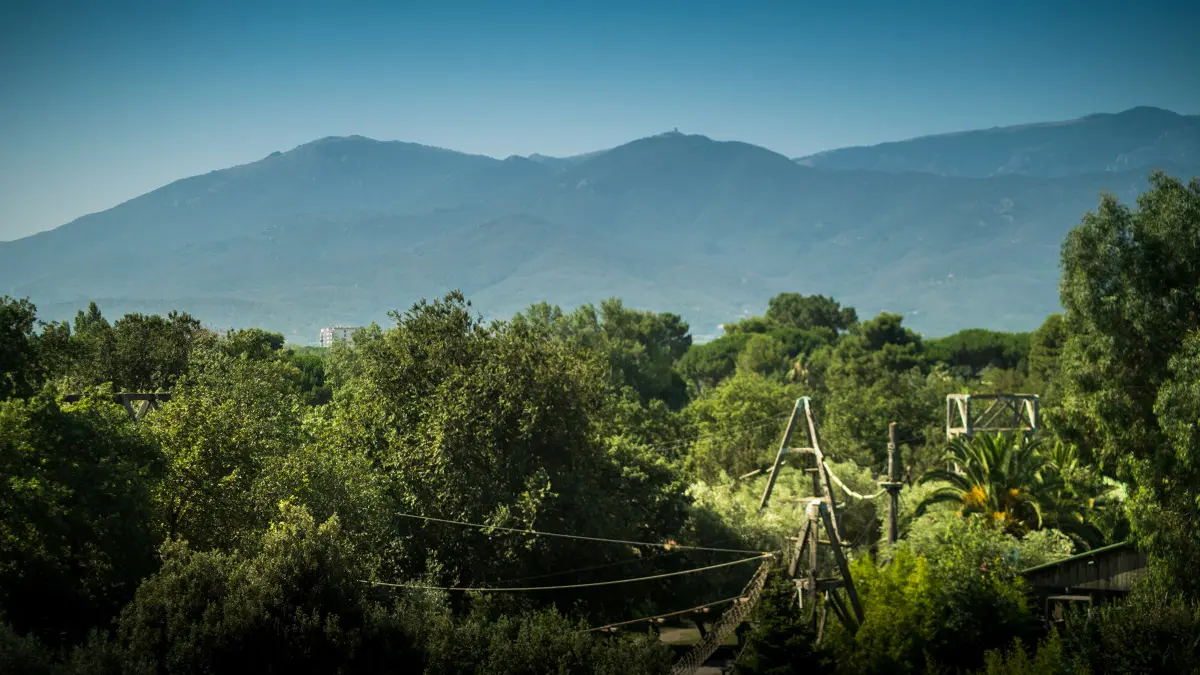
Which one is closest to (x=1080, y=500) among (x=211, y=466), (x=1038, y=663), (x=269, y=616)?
(x=1038, y=663)

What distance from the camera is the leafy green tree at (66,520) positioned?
1110 inches

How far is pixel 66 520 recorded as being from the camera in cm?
2952

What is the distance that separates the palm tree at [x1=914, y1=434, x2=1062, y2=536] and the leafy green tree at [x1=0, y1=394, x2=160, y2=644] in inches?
1187

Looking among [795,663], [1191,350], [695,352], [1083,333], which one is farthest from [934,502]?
[695,352]

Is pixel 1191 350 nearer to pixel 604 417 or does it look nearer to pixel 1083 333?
pixel 1083 333

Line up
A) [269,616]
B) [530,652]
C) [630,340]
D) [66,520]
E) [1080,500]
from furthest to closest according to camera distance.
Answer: [630,340]
[1080,500]
[530,652]
[66,520]
[269,616]

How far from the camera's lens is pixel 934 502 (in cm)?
4809

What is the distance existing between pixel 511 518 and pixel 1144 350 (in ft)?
72.6

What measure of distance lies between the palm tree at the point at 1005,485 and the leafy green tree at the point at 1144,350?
10.2ft

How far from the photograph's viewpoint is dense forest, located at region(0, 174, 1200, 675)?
28.4 metres

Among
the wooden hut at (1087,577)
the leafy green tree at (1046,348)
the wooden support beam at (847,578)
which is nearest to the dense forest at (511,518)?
the wooden hut at (1087,577)

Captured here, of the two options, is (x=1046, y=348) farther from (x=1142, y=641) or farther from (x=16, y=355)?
(x=16, y=355)

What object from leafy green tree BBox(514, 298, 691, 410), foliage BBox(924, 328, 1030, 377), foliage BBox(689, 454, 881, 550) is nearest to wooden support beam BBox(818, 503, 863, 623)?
foliage BBox(689, 454, 881, 550)

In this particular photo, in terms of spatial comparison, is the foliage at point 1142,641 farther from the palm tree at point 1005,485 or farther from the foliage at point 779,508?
the palm tree at point 1005,485
